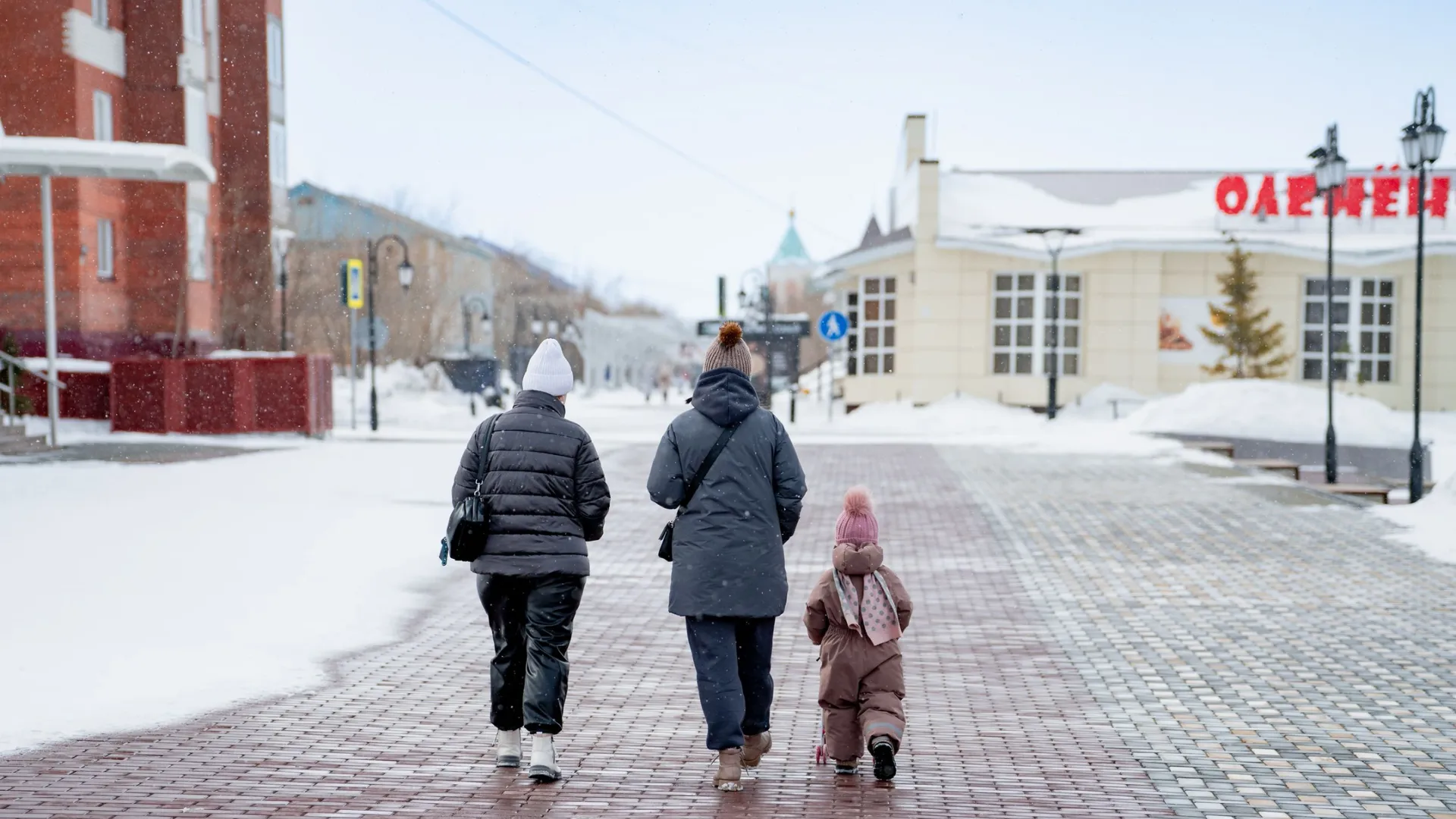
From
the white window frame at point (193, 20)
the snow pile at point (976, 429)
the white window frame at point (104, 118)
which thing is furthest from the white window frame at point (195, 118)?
the snow pile at point (976, 429)

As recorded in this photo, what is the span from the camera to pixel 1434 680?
22.9ft

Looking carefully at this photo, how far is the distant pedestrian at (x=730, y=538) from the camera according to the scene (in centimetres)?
499

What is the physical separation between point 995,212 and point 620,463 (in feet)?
74.6

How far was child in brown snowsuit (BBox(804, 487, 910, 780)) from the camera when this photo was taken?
508cm

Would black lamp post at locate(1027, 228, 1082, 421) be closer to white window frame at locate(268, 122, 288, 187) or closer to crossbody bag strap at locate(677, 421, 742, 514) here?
white window frame at locate(268, 122, 288, 187)

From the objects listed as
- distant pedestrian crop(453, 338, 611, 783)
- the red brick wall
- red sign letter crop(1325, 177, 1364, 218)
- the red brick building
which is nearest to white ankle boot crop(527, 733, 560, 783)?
distant pedestrian crop(453, 338, 611, 783)

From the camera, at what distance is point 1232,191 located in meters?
39.8

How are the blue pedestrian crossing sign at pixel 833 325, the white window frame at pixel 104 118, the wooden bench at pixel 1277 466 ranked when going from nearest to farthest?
the wooden bench at pixel 1277 466 < the white window frame at pixel 104 118 < the blue pedestrian crossing sign at pixel 833 325

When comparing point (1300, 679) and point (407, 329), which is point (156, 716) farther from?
point (407, 329)

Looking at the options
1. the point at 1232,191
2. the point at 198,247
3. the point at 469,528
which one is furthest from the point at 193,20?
the point at 1232,191

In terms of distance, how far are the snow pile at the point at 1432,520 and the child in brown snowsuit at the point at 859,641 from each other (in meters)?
7.85

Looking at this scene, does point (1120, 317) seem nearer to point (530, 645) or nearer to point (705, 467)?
point (705, 467)

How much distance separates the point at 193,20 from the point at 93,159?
11.1 metres

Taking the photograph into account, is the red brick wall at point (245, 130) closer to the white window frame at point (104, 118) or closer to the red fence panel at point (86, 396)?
the white window frame at point (104, 118)
